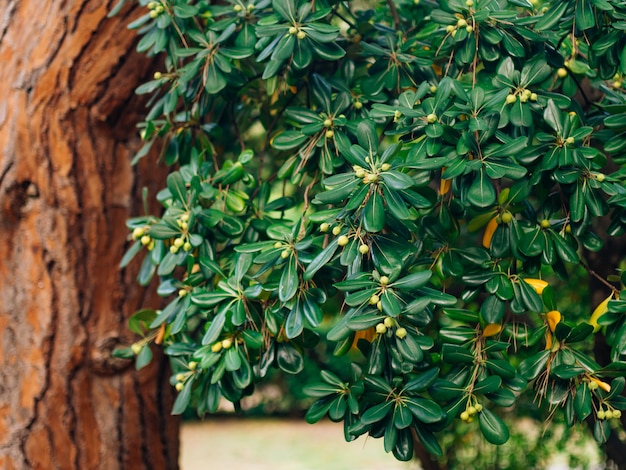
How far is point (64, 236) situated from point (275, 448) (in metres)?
5.66

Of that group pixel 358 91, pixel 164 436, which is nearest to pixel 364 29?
pixel 358 91

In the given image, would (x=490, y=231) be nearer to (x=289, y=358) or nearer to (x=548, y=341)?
(x=548, y=341)

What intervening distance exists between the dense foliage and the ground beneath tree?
4709 millimetres

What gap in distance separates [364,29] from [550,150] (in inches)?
28.1

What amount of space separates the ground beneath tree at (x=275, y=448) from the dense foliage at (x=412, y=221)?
4.71m

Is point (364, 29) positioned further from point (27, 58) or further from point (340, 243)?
point (27, 58)

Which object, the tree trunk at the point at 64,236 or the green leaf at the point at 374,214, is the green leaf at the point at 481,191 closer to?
the green leaf at the point at 374,214

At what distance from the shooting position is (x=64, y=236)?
2307 millimetres

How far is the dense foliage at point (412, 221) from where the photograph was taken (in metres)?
1.45

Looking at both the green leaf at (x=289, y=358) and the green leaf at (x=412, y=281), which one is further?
the green leaf at (x=289, y=358)

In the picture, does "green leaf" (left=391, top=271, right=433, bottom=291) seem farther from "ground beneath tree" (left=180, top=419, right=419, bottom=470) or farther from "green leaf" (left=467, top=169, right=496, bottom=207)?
"ground beneath tree" (left=180, top=419, right=419, bottom=470)

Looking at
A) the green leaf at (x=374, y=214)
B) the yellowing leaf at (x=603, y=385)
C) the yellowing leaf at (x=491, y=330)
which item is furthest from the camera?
the yellowing leaf at (x=491, y=330)

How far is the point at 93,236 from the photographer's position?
236cm

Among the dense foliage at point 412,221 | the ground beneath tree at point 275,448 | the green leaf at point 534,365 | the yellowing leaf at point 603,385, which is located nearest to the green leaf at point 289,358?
the dense foliage at point 412,221
